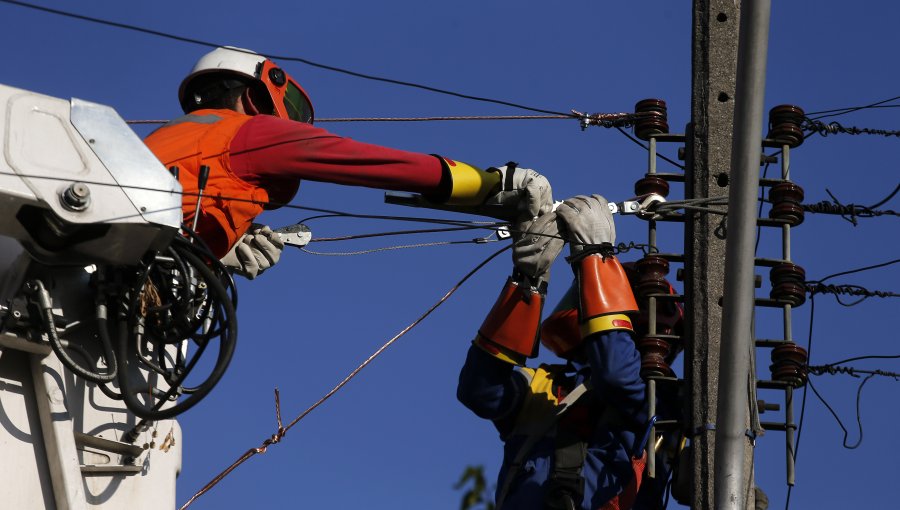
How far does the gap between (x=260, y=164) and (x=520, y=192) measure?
1.45 meters

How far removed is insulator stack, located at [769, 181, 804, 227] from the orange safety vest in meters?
2.64

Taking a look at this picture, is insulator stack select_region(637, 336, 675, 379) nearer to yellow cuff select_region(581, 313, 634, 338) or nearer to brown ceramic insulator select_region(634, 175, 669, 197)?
yellow cuff select_region(581, 313, 634, 338)

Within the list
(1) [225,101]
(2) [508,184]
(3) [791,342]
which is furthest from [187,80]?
(3) [791,342]

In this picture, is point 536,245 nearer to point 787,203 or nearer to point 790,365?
point 787,203

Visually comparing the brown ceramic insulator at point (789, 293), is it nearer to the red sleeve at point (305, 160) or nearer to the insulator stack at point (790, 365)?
the insulator stack at point (790, 365)

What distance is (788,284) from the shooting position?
871 cm

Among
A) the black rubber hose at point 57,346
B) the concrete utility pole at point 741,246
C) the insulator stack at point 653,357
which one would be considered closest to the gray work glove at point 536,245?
the insulator stack at point 653,357

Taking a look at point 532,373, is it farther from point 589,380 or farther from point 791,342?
point 791,342

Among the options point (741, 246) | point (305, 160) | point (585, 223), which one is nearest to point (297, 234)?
point (305, 160)

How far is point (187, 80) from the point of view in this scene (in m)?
9.27

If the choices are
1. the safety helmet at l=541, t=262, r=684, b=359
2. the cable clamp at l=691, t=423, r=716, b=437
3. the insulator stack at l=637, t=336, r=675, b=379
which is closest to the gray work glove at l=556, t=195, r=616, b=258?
the safety helmet at l=541, t=262, r=684, b=359

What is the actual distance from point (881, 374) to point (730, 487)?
2.02 metres

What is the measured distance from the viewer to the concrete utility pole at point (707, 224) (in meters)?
8.38

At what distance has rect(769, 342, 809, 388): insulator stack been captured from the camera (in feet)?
28.3
